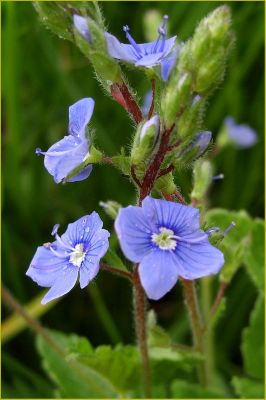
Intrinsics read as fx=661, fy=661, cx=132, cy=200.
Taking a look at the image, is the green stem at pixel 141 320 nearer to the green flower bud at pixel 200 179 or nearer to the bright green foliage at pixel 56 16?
the green flower bud at pixel 200 179

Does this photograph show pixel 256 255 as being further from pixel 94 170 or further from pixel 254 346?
pixel 94 170

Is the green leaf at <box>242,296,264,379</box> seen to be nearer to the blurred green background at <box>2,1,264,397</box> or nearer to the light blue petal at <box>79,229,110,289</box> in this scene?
the blurred green background at <box>2,1,264,397</box>

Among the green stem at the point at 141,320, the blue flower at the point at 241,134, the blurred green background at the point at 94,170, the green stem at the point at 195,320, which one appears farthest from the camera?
the blue flower at the point at 241,134

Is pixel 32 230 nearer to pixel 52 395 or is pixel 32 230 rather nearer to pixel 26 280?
pixel 26 280

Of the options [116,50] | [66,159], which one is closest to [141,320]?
[66,159]

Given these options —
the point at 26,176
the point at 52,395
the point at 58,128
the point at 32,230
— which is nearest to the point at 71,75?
the point at 58,128

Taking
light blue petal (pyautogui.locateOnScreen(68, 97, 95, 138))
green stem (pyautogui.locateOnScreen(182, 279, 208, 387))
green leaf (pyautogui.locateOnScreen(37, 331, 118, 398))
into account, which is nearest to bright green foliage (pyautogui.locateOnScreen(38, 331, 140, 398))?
green leaf (pyautogui.locateOnScreen(37, 331, 118, 398))

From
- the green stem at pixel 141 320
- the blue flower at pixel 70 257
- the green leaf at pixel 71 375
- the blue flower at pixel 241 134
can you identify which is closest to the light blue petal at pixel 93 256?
the blue flower at pixel 70 257
